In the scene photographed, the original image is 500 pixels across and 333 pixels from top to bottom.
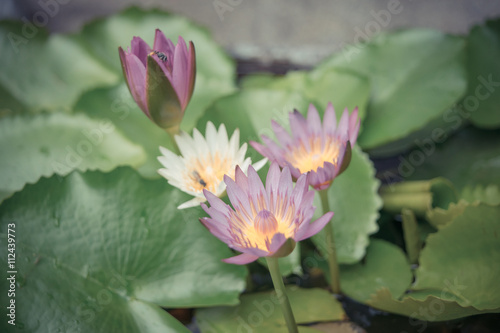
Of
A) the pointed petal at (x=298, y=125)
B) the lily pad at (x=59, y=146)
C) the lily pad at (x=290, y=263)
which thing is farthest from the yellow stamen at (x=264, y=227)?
the lily pad at (x=59, y=146)

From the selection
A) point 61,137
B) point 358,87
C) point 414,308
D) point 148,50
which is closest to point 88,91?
point 61,137

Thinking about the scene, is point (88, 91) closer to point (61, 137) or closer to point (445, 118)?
point (61, 137)

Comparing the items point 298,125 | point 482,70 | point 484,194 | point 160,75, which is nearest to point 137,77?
point 160,75

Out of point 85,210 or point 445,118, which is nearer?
point 85,210

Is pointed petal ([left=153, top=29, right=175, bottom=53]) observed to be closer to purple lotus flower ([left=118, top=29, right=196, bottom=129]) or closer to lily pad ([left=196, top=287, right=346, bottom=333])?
purple lotus flower ([left=118, top=29, right=196, bottom=129])

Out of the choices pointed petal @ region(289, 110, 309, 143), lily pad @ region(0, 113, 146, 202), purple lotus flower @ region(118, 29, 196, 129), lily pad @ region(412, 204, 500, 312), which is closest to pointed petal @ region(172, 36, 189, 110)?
purple lotus flower @ region(118, 29, 196, 129)

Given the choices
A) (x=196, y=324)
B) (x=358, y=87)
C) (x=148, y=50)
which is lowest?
(x=196, y=324)
